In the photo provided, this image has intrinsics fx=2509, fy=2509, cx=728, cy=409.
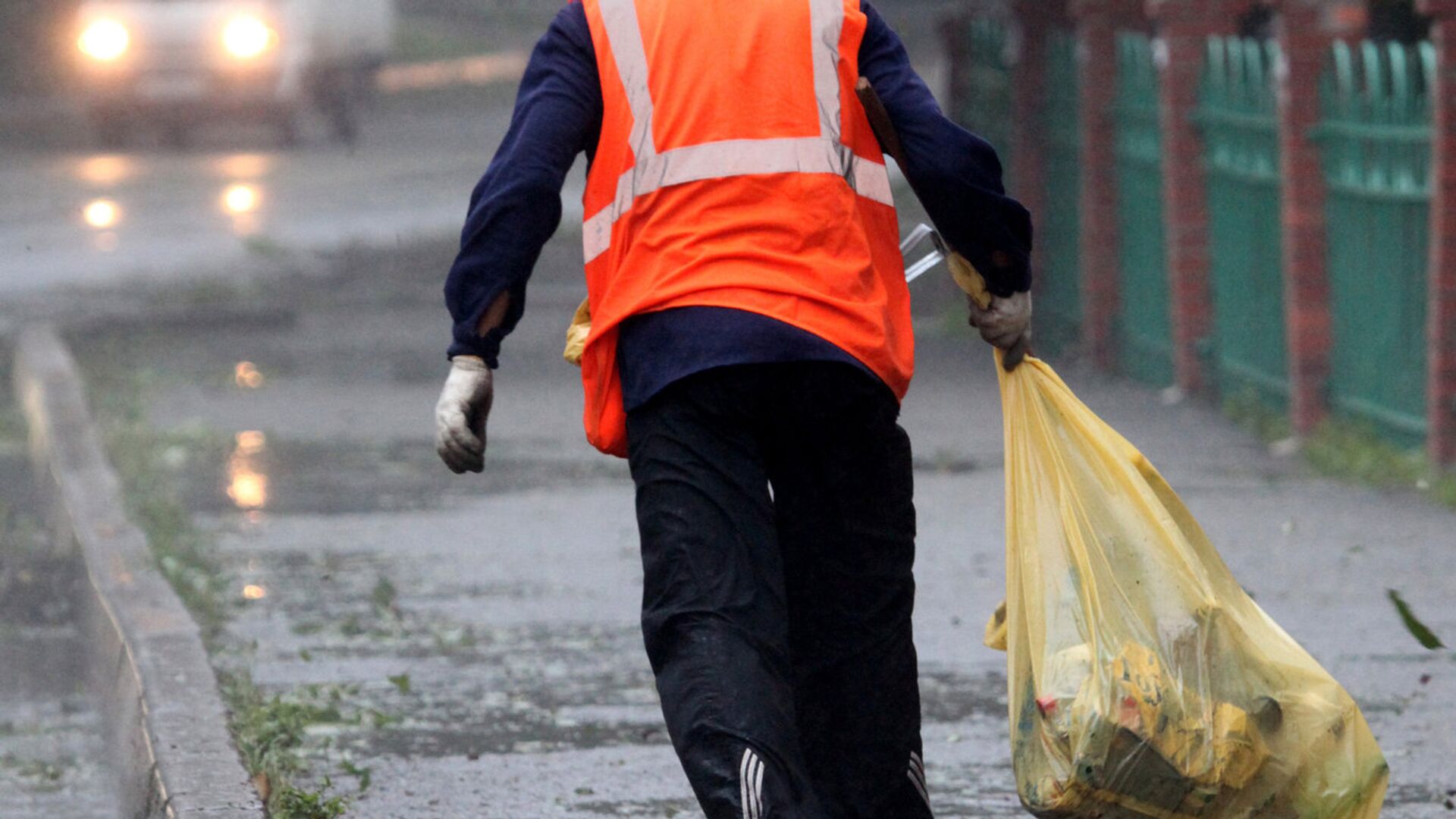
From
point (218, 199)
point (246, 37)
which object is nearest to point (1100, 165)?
point (218, 199)

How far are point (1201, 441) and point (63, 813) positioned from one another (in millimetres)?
5675

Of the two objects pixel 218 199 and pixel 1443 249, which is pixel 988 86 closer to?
pixel 1443 249

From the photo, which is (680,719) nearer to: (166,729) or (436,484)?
(166,729)

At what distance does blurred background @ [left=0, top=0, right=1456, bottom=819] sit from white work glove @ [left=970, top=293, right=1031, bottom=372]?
2.76 feet

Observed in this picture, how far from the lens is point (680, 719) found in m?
3.42

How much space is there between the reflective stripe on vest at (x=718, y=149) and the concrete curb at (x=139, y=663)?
54.9 inches

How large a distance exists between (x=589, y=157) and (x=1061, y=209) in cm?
929

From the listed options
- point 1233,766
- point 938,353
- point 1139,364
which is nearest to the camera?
point 1233,766

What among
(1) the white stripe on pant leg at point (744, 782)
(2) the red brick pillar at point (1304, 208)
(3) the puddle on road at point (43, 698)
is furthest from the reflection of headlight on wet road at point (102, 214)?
(1) the white stripe on pant leg at point (744, 782)

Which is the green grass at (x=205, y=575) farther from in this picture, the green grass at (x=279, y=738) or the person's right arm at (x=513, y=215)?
the person's right arm at (x=513, y=215)

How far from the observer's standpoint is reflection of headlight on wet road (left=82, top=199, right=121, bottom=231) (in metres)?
18.7

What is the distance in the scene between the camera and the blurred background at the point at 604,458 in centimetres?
530

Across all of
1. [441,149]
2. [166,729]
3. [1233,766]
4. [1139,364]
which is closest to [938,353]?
[1139,364]

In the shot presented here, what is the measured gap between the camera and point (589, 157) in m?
3.75
